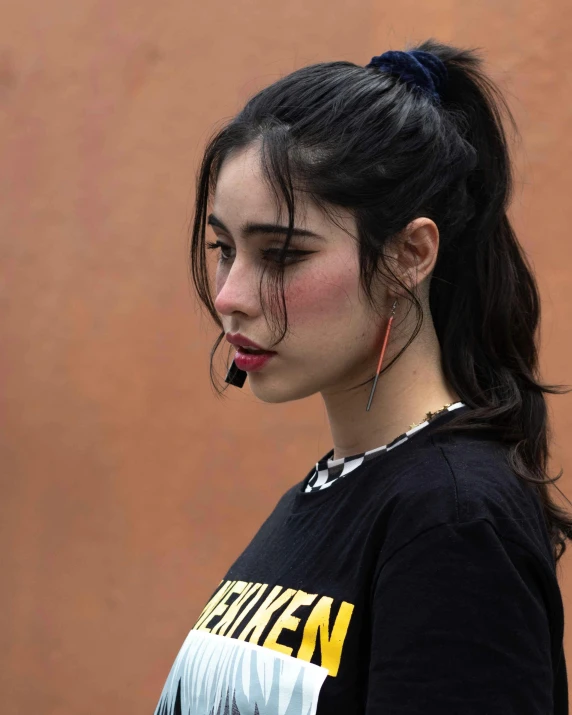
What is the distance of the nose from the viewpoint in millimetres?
1093

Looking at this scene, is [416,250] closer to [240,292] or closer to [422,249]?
[422,249]

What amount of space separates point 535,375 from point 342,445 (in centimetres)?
28

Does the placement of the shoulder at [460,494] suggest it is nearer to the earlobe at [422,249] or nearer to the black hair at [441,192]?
the black hair at [441,192]

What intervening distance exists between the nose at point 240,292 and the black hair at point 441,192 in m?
0.02

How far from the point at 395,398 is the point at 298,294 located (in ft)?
0.59

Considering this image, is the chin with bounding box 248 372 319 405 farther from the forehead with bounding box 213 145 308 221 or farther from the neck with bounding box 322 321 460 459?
the forehead with bounding box 213 145 308 221

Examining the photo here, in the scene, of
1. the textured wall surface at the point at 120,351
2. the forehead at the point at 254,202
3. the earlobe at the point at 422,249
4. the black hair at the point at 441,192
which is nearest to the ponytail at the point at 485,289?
the black hair at the point at 441,192

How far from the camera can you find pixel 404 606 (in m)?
0.89

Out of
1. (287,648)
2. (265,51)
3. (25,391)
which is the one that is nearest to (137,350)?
(25,391)

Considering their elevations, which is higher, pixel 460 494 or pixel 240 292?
pixel 240 292

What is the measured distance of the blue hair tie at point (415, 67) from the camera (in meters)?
1.23

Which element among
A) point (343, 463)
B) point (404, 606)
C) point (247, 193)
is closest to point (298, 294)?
point (247, 193)

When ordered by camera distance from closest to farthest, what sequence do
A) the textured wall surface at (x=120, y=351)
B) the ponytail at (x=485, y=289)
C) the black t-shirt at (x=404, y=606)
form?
the black t-shirt at (x=404, y=606) → the ponytail at (x=485, y=289) → the textured wall surface at (x=120, y=351)

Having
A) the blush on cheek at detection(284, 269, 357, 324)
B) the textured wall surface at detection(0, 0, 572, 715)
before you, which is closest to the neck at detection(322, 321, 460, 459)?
the blush on cheek at detection(284, 269, 357, 324)
